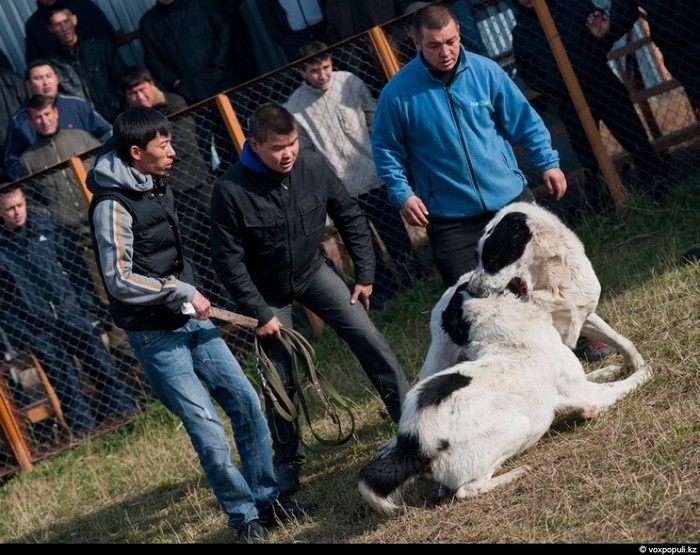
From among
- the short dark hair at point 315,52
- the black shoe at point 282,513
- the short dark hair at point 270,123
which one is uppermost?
the short dark hair at point 315,52

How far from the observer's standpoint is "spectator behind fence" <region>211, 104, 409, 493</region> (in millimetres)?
5906

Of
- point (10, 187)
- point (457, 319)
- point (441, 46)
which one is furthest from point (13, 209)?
point (457, 319)

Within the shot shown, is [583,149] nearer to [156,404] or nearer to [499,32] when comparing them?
[499,32]

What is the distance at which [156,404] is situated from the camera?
28.1ft

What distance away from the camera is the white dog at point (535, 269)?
5648 mm

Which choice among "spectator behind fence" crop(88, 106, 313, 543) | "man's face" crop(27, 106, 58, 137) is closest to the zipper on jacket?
"spectator behind fence" crop(88, 106, 313, 543)

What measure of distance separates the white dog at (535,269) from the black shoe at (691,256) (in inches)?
63.2

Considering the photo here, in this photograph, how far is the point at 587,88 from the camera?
872 centimetres

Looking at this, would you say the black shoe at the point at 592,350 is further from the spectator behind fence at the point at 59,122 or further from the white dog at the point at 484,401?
the spectator behind fence at the point at 59,122

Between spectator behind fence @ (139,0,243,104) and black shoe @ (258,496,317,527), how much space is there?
15.6 feet

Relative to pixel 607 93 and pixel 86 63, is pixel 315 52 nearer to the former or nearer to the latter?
pixel 607 93

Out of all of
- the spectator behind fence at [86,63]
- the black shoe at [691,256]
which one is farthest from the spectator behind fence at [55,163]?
the black shoe at [691,256]

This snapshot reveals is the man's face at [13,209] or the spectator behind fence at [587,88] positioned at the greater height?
the man's face at [13,209]
